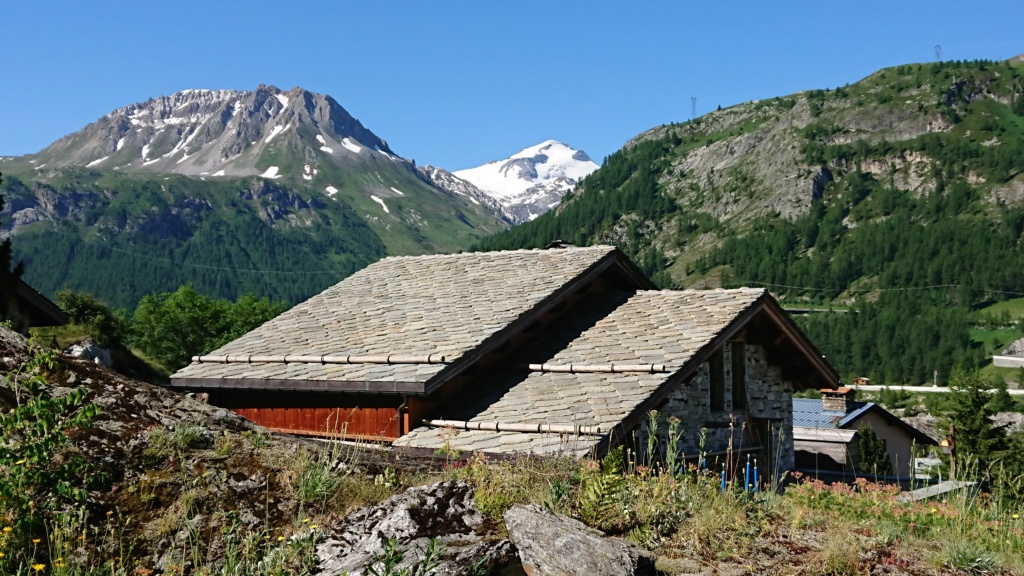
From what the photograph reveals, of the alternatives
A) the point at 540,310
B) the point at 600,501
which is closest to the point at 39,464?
the point at 600,501

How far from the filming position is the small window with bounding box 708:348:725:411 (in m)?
17.2

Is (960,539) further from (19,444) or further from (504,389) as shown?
(504,389)

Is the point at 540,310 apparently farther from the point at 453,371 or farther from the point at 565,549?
the point at 565,549

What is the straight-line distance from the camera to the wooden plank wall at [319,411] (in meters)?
15.2

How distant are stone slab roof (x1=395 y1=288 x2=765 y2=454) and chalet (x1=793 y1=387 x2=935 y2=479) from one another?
39.7 feet

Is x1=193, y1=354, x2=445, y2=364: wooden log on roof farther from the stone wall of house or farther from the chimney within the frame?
the chimney

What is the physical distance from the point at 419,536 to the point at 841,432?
94.5 feet

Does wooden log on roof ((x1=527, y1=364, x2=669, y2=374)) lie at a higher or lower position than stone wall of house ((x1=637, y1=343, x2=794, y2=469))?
higher

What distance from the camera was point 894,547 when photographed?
683 centimetres

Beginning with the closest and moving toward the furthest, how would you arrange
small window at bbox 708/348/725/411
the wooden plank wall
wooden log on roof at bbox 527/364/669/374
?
wooden log on roof at bbox 527/364/669/374
the wooden plank wall
small window at bbox 708/348/725/411

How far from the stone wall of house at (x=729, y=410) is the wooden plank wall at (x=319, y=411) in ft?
14.2

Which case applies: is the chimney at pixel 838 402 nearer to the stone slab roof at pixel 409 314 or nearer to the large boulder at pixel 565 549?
the stone slab roof at pixel 409 314

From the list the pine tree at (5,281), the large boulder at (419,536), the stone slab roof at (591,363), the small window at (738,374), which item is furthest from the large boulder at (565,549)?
the pine tree at (5,281)

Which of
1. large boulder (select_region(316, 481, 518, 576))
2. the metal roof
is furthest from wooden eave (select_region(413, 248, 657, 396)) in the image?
the metal roof
